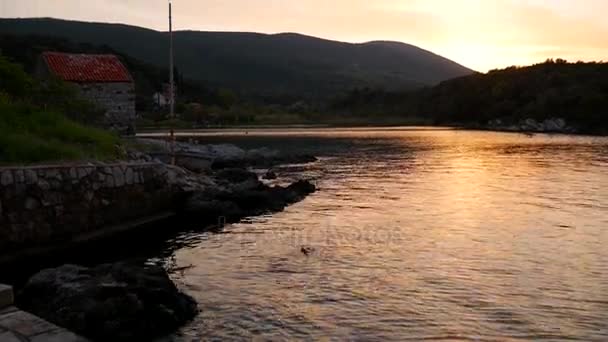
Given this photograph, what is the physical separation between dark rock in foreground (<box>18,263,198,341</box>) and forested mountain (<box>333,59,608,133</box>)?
8269 centimetres

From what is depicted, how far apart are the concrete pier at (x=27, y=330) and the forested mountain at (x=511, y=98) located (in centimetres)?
8522

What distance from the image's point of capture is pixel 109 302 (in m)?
9.35

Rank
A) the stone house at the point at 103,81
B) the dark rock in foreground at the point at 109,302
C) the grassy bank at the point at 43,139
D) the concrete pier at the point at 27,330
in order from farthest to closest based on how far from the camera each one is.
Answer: the stone house at the point at 103,81
the grassy bank at the point at 43,139
the dark rock in foreground at the point at 109,302
the concrete pier at the point at 27,330

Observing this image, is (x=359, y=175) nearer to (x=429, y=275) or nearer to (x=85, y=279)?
(x=429, y=275)

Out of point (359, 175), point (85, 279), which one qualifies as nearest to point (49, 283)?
point (85, 279)

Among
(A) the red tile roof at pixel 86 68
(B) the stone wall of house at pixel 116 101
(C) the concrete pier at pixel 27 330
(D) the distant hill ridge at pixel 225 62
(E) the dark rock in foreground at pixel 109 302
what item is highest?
(D) the distant hill ridge at pixel 225 62

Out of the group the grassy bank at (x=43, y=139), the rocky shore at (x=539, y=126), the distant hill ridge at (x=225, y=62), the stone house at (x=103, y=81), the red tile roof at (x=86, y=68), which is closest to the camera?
the grassy bank at (x=43, y=139)

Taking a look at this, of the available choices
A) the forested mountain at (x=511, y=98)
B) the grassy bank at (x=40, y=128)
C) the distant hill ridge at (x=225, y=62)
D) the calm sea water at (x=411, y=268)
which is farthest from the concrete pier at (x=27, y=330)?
the distant hill ridge at (x=225, y=62)

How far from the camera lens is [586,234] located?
16688mm

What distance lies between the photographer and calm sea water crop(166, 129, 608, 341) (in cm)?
991

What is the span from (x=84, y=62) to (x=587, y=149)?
126 ft

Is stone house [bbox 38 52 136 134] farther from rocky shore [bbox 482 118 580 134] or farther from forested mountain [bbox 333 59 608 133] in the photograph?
forested mountain [bbox 333 59 608 133]

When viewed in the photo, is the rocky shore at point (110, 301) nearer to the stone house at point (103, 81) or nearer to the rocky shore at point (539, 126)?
the stone house at point (103, 81)

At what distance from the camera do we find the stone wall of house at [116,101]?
137ft
